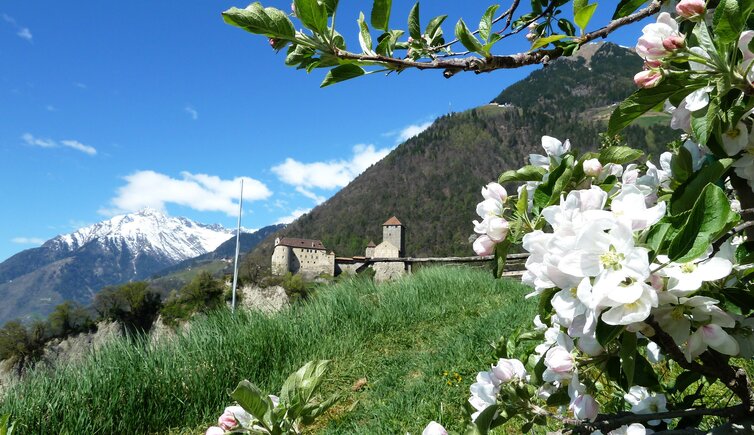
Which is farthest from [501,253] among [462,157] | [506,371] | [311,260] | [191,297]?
[462,157]

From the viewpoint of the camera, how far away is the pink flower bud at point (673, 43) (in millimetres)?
594

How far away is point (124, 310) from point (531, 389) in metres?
28.8

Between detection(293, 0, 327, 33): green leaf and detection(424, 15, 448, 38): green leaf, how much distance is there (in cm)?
41

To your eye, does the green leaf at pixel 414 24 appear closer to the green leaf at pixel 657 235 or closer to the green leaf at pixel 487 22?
the green leaf at pixel 487 22

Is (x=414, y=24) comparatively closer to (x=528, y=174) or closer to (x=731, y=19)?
(x=528, y=174)

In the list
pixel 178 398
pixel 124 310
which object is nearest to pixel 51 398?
pixel 178 398

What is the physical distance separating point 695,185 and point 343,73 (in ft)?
1.69

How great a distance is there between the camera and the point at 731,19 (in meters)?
0.50

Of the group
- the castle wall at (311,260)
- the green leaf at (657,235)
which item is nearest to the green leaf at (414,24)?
the green leaf at (657,235)

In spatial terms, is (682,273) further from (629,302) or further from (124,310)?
(124,310)

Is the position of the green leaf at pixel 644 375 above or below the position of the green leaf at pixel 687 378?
above

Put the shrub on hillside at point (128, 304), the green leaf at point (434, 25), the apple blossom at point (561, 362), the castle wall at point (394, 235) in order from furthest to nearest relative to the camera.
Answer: the castle wall at point (394, 235) < the shrub on hillside at point (128, 304) < the green leaf at point (434, 25) < the apple blossom at point (561, 362)

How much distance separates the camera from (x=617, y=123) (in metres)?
0.63

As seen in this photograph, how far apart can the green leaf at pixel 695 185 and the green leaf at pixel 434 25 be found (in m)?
0.65
